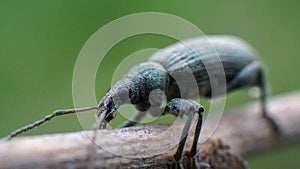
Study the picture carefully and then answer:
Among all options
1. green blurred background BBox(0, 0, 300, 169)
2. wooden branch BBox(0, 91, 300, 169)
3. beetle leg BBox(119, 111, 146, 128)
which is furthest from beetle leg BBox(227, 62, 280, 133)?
beetle leg BBox(119, 111, 146, 128)

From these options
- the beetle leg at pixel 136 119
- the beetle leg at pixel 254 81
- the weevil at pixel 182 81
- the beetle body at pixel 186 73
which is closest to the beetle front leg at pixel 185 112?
the weevil at pixel 182 81

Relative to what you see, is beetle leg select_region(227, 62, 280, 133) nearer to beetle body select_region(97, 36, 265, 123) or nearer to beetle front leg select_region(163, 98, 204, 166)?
beetle body select_region(97, 36, 265, 123)

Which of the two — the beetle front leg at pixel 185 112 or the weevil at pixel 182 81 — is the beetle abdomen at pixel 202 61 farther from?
the beetle front leg at pixel 185 112

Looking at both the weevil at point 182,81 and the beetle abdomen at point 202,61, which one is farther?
the beetle abdomen at point 202,61

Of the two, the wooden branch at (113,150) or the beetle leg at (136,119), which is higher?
the beetle leg at (136,119)

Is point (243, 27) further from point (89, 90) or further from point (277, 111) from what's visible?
point (89, 90)

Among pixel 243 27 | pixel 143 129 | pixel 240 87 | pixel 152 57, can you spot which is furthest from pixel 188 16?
pixel 143 129

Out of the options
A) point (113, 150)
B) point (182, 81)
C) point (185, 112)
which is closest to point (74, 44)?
point (182, 81)

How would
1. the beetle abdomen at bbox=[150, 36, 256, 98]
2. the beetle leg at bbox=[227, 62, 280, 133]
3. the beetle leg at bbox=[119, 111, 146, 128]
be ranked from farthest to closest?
the beetle leg at bbox=[227, 62, 280, 133] < the beetle abdomen at bbox=[150, 36, 256, 98] < the beetle leg at bbox=[119, 111, 146, 128]
